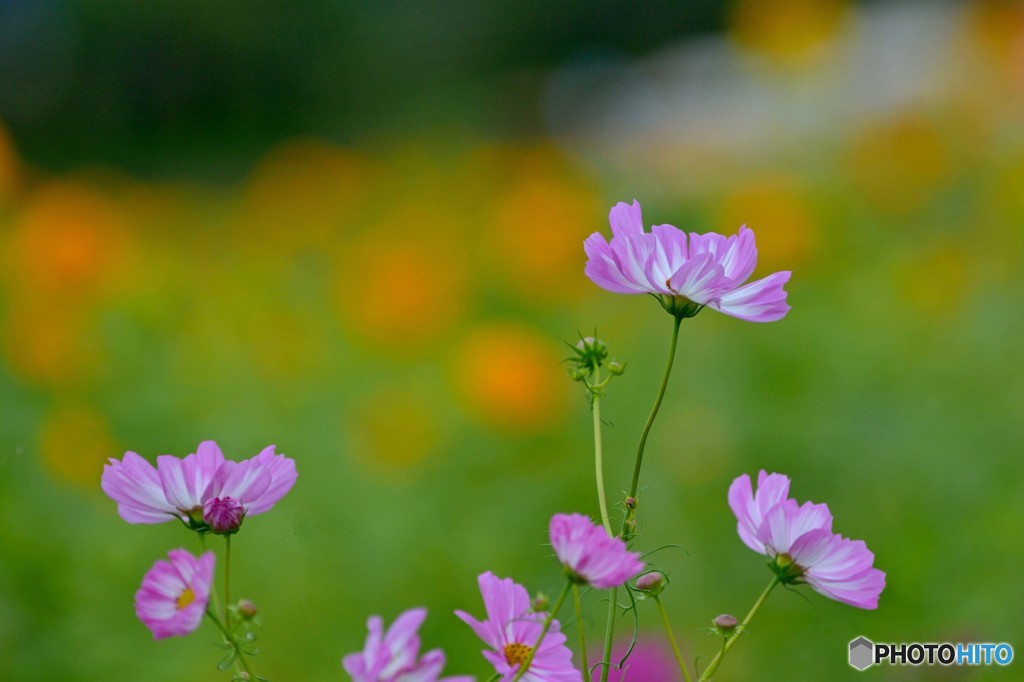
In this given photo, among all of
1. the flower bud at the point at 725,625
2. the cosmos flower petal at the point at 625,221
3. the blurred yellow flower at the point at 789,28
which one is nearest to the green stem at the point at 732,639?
the flower bud at the point at 725,625

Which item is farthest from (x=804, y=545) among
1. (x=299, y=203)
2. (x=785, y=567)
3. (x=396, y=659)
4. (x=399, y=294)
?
(x=299, y=203)

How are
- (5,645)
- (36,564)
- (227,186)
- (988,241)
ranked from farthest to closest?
(227,186)
(988,241)
(36,564)
(5,645)

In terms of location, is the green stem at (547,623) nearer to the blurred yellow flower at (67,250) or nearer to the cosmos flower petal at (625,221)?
the cosmos flower petal at (625,221)

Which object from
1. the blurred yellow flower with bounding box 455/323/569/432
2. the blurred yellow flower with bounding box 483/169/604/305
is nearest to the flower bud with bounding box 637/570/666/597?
the blurred yellow flower with bounding box 455/323/569/432

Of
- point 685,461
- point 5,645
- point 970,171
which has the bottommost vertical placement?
point 5,645

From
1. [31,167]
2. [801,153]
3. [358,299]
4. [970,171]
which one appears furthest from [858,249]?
[31,167]

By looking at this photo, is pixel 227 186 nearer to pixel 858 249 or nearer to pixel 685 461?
pixel 858 249
